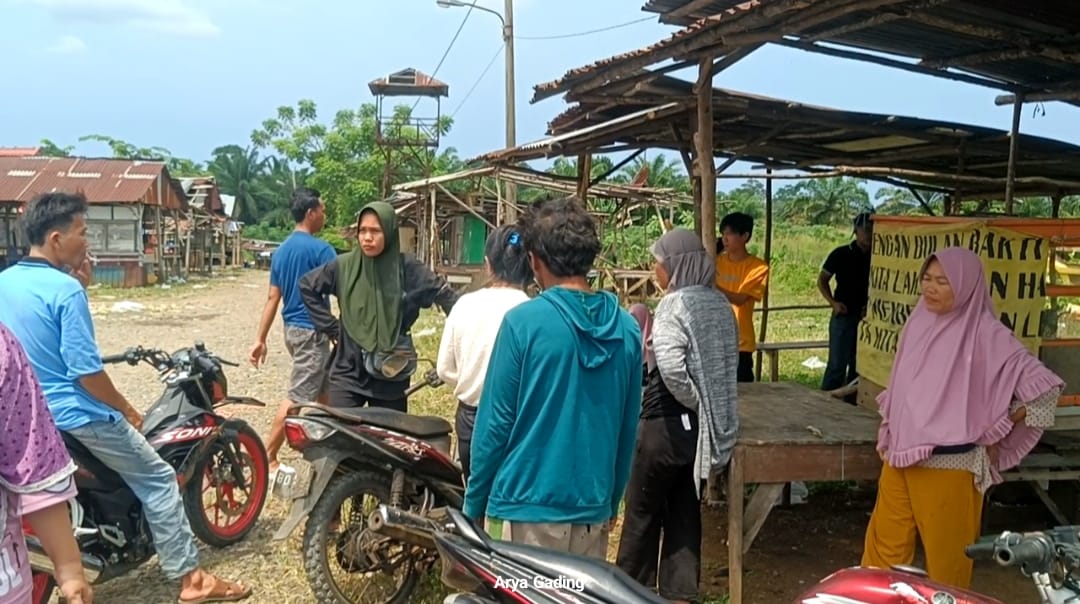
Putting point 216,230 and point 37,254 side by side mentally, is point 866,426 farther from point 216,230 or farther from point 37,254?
point 216,230

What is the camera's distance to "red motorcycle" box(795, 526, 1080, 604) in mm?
1838

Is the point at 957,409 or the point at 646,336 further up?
the point at 646,336

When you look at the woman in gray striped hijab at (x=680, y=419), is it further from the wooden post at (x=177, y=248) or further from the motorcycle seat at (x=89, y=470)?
the wooden post at (x=177, y=248)

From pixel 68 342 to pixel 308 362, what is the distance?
1842 mm

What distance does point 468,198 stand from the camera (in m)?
18.9

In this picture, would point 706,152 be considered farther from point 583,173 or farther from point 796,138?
point 583,173

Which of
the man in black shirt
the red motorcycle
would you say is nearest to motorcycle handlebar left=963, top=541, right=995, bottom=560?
the red motorcycle

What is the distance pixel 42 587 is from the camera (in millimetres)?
3023

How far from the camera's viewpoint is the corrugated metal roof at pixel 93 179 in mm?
21625

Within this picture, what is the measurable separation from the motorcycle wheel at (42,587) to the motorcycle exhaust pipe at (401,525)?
49.7 inches

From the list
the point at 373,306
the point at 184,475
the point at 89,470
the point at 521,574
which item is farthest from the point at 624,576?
the point at 184,475

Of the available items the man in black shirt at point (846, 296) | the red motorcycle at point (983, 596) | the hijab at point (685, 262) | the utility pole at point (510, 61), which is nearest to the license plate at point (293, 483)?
the hijab at point (685, 262)

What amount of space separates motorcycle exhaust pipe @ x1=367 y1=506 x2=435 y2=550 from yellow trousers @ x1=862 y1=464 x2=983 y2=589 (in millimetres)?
1871

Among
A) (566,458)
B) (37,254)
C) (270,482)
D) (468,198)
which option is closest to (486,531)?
(566,458)
